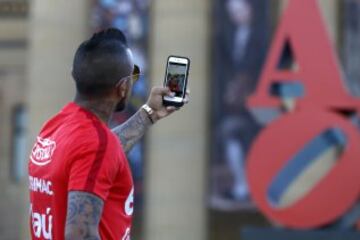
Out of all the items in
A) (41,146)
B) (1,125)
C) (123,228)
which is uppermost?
(41,146)

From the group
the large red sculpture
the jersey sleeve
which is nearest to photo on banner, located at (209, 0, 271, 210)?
the large red sculpture

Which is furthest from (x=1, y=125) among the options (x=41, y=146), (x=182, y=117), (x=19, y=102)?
(x=41, y=146)

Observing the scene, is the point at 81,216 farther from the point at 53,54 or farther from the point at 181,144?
the point at 53,54

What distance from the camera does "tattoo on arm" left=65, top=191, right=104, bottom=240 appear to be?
256cm

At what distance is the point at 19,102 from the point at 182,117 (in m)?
6.06

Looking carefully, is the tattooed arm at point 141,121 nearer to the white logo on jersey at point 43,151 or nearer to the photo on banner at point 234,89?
the white logo on jersey at point 43,151

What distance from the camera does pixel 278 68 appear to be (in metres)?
11.4

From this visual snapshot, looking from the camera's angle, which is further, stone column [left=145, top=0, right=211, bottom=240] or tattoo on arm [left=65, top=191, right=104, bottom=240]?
stone column [left=145, top=0, right=211, bottom=240]

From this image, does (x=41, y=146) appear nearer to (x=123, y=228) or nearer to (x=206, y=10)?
(x=123, y=228)

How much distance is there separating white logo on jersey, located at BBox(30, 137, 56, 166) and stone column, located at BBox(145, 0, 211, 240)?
9579mm

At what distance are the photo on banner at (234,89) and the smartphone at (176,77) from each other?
9.14 metres

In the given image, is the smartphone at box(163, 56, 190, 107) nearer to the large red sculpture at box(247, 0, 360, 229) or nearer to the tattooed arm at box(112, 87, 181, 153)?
the tattooed arm at box(112, 87, 181, 153)

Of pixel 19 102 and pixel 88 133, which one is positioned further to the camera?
pixel 19 102

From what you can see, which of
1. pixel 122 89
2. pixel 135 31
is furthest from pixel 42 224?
pixel 135 31
